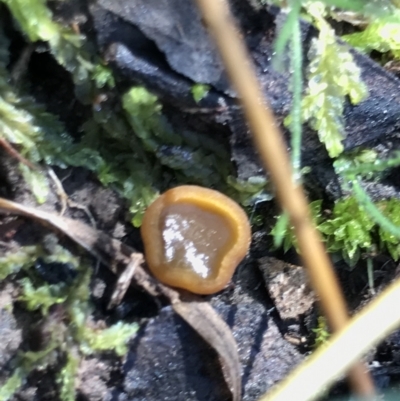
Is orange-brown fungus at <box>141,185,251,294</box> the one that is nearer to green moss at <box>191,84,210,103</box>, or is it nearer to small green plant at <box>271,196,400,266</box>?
small green plant at <box>271,196,400,266</box>

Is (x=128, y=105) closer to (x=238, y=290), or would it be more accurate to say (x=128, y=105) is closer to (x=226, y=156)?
(x=226, y=156)

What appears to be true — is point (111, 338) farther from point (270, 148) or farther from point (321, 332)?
point (270, 148)

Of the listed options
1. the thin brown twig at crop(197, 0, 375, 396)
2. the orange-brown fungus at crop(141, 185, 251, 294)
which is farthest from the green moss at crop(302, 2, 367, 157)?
the thin brown twig at crop(197, 0, 375, 396)

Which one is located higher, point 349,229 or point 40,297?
point 349,229

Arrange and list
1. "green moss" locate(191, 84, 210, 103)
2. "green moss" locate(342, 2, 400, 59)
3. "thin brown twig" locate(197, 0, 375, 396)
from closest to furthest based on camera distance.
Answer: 1. "thin brown twig" locate(197, 0, 375, 396)
2. "green moss" locate(191, 84, 210, 103)
3. "green moss" locate(342, 2, 400, 59)

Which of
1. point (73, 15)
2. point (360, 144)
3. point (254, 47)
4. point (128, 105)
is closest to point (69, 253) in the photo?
point (128, 105)

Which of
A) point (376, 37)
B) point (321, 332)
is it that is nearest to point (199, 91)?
point (376, 37)
